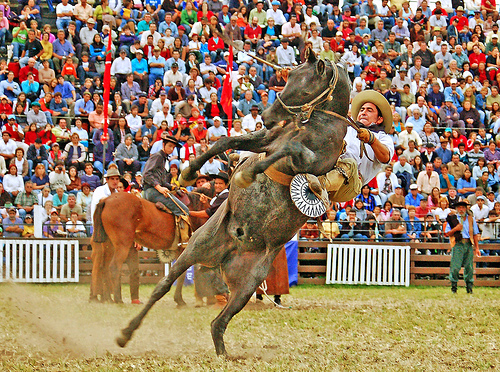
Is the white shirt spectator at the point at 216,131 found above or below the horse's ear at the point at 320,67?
below

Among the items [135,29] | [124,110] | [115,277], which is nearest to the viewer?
[115,277]

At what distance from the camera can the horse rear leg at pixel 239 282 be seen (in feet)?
20.2

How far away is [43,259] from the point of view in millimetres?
14039

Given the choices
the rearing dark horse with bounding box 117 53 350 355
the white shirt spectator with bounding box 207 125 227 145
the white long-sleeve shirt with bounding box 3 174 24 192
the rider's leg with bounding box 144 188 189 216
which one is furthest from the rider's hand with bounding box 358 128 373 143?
the white shirt spectator with bounding box 207 125 227 145

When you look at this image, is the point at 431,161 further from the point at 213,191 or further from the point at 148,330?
the point at 148,330

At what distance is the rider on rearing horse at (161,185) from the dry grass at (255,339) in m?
2.05

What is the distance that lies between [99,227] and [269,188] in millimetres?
5733

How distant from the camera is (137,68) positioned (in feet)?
61.7

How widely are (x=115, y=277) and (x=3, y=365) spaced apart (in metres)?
5.52

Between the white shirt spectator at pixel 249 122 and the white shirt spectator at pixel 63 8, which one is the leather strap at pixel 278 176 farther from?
the white shirt spectator at pixel 63 8

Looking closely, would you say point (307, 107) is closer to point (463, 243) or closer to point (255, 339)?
point (255, 339)

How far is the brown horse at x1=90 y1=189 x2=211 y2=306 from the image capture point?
440 inches

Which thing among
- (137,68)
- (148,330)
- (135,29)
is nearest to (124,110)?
(137,68)

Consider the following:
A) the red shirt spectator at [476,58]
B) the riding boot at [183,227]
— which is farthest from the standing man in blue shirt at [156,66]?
the red shirt spectator at [476,58]
